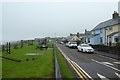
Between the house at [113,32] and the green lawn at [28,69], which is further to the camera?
the house at [113,32]

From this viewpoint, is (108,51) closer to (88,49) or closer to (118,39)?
(88,49)

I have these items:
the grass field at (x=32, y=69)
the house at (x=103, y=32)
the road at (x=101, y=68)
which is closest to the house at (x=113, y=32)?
the house at (x=103, y=32)

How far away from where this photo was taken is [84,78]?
11.7 metres

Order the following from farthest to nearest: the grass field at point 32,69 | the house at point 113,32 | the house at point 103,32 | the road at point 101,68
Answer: the house at point 103,32, the house at point 113,32, the grass field at point 32,69, the road at point 101,68

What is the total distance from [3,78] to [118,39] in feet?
128

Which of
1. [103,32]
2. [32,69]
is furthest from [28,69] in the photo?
[103,32]

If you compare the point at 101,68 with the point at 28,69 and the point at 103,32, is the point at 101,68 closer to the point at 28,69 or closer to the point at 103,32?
the point at 28,69

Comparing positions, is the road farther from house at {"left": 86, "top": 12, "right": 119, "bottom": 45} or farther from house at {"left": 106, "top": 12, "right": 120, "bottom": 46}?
house at {"left": 86, "top": 12, "right": 119, "bottom": 45}

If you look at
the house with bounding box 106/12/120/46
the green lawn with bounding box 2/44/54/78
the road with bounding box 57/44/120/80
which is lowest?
the road with bounding box 57/44/120/80

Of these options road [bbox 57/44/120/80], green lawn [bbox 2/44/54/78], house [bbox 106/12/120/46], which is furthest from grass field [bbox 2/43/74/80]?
house [bbox 106/12/120/46]

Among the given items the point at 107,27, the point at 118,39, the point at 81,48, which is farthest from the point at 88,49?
the point at 107,27

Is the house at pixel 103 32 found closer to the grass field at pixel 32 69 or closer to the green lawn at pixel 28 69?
the grass field at pixel 32 69

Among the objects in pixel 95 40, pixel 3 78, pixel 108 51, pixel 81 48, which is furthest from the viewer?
pixel 95 40

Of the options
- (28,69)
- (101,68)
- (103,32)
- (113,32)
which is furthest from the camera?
(103,32)
